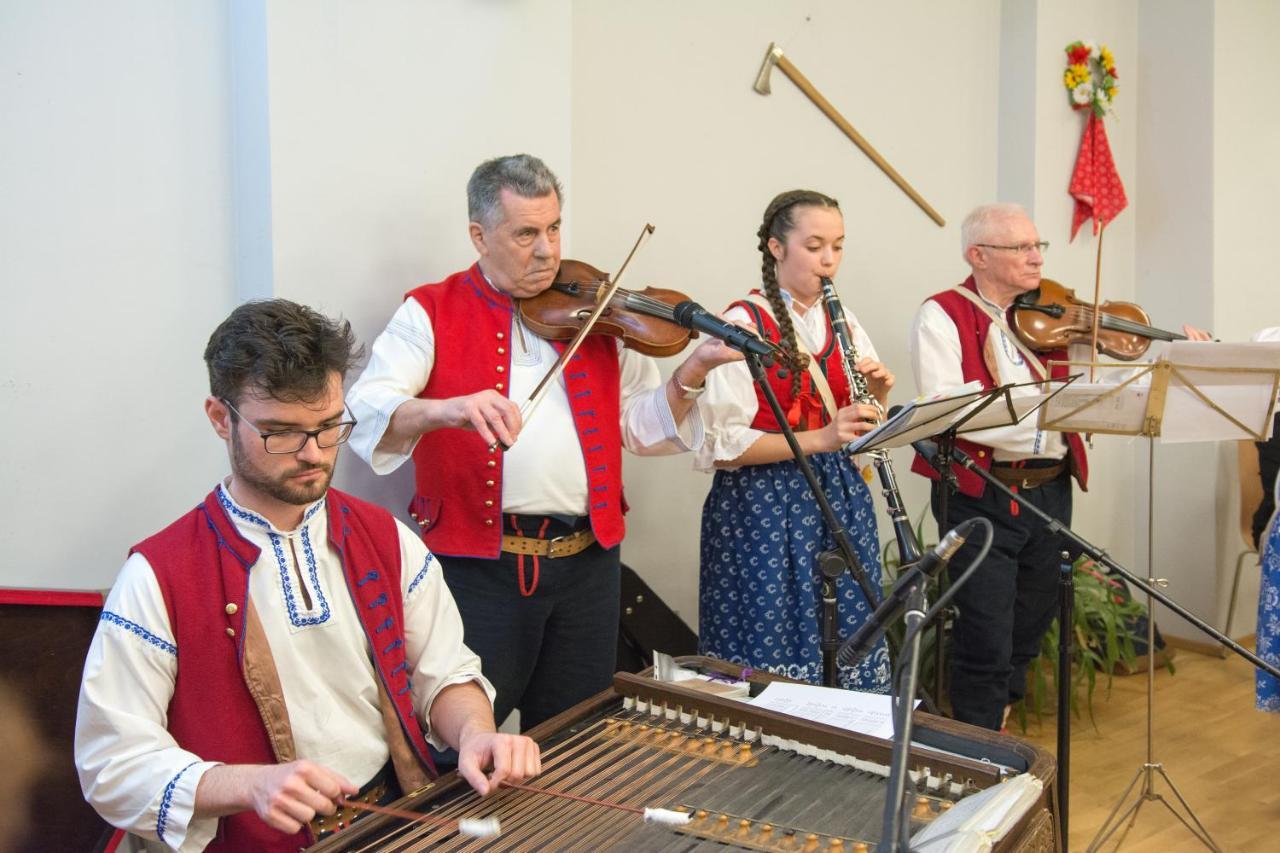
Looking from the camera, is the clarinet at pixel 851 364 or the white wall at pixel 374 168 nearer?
the white wall at pixel 374 168

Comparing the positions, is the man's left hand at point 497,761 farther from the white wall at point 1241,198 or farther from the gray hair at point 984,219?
the white wall at point 1241,198

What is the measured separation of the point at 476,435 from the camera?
224 centimetres

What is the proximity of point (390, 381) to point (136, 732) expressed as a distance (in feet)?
3.07

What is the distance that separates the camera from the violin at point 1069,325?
129 inches

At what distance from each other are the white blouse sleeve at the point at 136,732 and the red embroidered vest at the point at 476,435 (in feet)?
2.59

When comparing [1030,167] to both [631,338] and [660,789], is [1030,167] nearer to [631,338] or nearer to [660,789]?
[631,338]

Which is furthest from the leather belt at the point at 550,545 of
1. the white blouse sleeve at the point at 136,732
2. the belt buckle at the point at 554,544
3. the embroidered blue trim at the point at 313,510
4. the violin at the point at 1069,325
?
the violin at the point at 1069,325

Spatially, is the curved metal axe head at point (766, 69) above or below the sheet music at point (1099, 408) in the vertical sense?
above

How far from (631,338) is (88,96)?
3.78 feet

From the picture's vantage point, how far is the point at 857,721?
1.54 m

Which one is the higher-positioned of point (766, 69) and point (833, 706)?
point (766, 69)

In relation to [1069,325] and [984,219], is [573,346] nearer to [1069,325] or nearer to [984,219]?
[984,219]

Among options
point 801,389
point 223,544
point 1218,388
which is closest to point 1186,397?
point 1218,388

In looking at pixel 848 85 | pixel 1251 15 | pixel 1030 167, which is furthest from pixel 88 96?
pixel 1251 15
